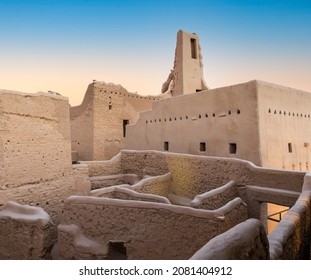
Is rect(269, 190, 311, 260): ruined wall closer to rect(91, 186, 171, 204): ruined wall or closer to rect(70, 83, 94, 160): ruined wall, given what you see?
rect(91, 186, 171, 204): ruined wall

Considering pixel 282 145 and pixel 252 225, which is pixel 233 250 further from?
pixel 282 145

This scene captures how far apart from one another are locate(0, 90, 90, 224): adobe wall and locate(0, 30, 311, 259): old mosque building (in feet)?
0.11

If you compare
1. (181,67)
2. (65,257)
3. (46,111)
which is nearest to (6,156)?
(46,111)

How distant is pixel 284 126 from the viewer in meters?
10.3

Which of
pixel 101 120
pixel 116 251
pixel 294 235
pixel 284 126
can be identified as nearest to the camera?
pixel 294 235

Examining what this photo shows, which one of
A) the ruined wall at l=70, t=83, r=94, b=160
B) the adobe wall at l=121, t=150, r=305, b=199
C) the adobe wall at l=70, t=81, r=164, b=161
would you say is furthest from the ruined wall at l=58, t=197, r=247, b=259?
the ruined wall at l=70, t=83, r=94, b=160

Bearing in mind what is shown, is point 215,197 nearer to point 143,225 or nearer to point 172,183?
point 143,225

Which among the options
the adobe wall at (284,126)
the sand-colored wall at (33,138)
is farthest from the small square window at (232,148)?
the sand-colored wall at (33,138)

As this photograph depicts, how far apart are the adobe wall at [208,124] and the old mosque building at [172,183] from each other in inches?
1.8

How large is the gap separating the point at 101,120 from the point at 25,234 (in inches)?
430

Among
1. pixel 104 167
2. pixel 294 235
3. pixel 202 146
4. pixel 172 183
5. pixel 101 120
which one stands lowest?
pixel 172 183

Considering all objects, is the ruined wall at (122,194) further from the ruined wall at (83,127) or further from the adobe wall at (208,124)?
the ruined wall at (83,127)

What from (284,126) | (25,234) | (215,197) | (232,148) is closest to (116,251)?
(25,234)

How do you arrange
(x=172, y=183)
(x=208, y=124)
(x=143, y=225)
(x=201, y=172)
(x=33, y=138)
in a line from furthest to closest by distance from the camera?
(x=208, y=124), (x=172, y=183), (x=201, y=172), (x=33, y=138), (x=143, y=225)
